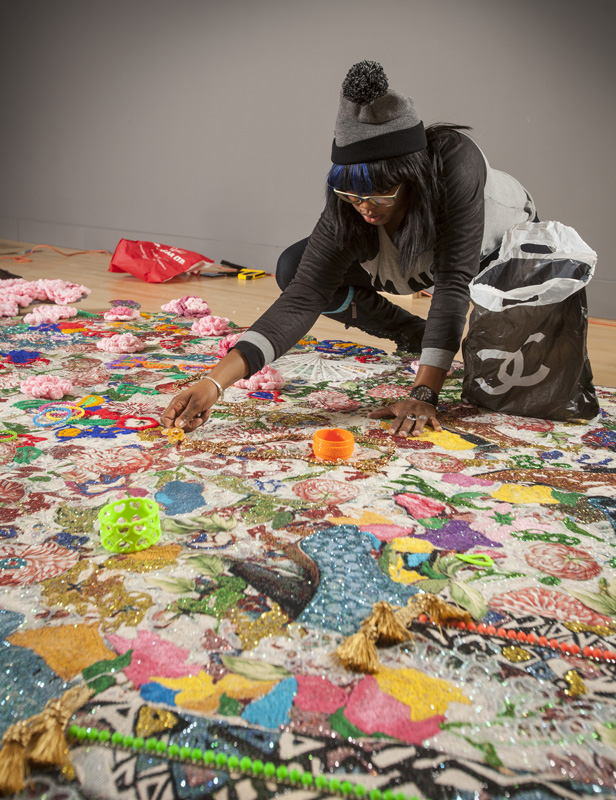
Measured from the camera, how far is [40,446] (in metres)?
1.46

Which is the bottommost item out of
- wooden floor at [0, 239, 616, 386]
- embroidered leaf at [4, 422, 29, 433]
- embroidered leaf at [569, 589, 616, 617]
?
wooden floor at [0, 239, 616, 386]

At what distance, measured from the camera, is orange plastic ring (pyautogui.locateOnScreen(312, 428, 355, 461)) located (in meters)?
1.42

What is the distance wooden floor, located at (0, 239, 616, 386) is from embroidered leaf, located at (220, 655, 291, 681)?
5.47 feet

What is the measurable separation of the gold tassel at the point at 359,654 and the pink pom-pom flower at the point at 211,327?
6.20ft

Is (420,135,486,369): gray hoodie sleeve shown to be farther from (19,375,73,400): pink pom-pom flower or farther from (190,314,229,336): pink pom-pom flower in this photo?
(190,314,229,336): pink pom-pom flower

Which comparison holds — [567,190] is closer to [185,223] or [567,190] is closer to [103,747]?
[185,223]

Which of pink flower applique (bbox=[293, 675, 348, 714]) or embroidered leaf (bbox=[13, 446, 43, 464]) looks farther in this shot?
embroidered leaf (bbox=[13, 446, 43, 464])

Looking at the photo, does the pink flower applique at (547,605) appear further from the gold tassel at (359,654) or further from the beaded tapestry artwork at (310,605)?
the gold tassel at (359,654)

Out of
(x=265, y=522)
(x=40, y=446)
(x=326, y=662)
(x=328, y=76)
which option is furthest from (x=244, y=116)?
(x=326, y=662)

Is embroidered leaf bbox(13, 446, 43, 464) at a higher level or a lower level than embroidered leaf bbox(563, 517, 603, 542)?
lower

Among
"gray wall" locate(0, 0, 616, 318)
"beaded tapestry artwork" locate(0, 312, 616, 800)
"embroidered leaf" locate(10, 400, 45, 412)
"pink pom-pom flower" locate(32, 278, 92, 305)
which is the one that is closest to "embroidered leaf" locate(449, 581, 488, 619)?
"beaded tapestry artwork" locate(0, 312, 616, 800)

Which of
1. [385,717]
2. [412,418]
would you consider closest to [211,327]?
[412,418]

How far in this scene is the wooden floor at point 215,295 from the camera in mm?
2664

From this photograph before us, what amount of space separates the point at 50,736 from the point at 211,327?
6.64ft
